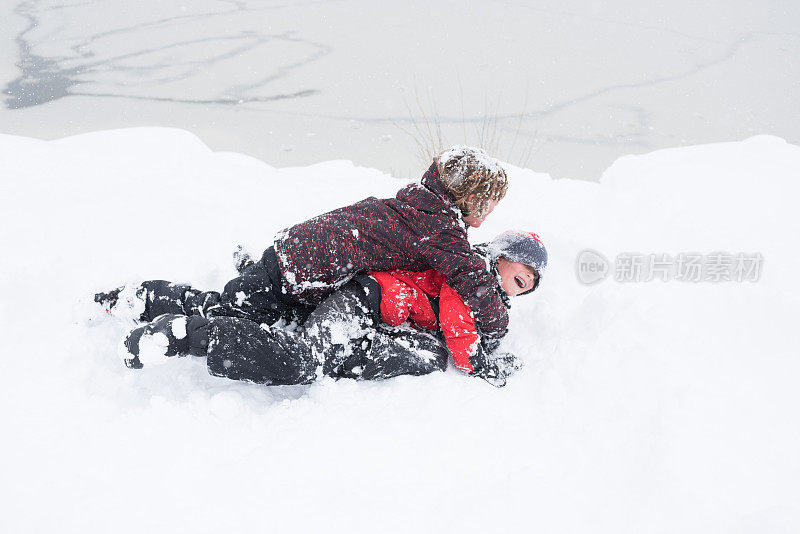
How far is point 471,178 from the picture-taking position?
183 cm

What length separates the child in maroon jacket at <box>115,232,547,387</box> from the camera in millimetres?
1631

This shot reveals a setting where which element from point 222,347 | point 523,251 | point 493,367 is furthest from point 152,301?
point 523,251

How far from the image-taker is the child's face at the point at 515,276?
199 cm

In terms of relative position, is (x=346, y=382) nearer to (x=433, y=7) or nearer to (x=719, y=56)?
(x=719, y=56)

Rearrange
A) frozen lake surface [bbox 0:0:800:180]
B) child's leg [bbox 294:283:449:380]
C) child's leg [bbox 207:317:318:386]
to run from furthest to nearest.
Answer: frozen lake surface [bbox 0:0:800:180] < child's leg [bbox 294:283:449:380] < child's leg [bbox 207:317:318:386]

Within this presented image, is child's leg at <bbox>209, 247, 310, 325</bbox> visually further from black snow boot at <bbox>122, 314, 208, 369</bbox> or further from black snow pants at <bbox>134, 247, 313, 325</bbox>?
black snow boot at <bbox>122, 314, 208, 369</bbox>

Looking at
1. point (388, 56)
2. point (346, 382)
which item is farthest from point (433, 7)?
point (346, 382)

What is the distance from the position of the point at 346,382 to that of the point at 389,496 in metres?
0.48

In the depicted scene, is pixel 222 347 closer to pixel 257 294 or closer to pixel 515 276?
pixel 257 294

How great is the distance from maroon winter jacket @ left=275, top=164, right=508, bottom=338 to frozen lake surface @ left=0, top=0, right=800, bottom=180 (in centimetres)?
257

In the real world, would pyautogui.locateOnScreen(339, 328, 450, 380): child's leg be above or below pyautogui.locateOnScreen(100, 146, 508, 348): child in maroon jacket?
below

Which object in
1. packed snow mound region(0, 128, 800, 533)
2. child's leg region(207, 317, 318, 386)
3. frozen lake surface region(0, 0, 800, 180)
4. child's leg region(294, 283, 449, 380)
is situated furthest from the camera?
frozen lake surface region(0, 0, 800, 180)

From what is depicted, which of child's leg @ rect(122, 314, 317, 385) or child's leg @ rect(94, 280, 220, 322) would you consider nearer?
child's leg @ rect(122, 314, 317, 385)

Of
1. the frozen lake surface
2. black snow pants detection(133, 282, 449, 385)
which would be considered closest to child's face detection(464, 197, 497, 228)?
black snow pants detection(133, 282, 449, 385)
